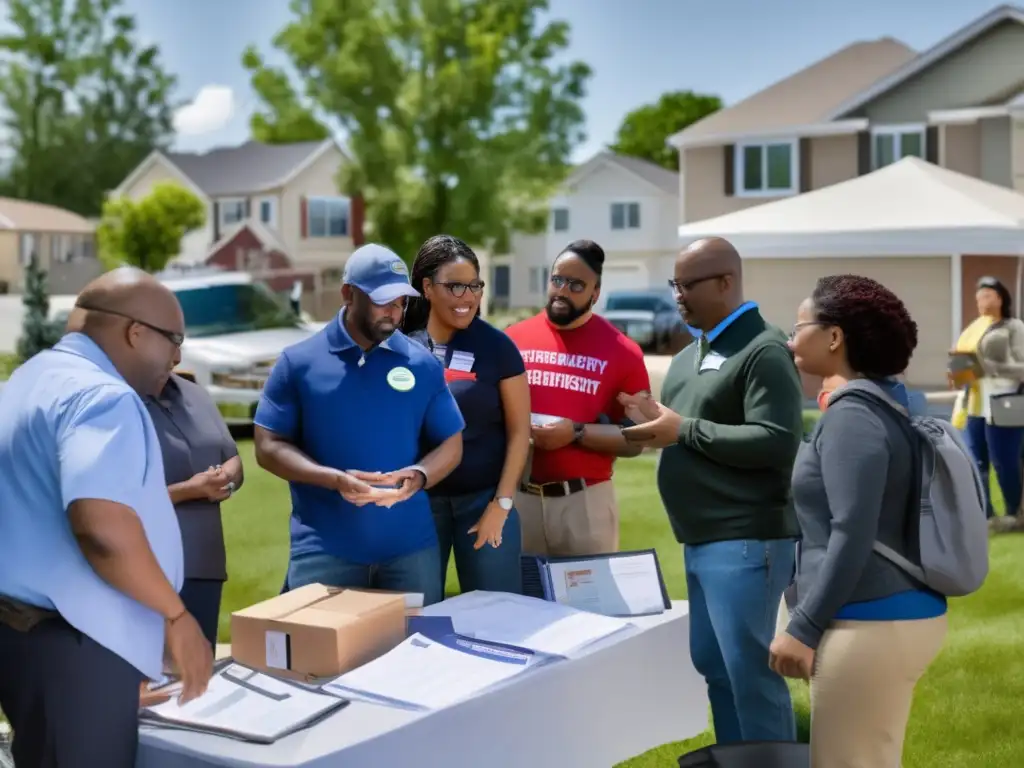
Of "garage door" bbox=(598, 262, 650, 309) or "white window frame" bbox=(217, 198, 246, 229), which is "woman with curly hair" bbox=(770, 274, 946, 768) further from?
"white window frame" bbox=(217, 198, 246, 229)

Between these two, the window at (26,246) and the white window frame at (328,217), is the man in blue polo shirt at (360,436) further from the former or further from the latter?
the window at (26,246)

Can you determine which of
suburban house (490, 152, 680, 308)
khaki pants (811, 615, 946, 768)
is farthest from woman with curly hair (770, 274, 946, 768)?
suburban house (490, 152, 680, 308)

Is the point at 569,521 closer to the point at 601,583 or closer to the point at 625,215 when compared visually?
the point at 601,583

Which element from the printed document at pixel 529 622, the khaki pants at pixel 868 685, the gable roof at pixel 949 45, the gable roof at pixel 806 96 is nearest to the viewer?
the khaki pants at pixel 868 685

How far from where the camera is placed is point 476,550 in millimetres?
4246

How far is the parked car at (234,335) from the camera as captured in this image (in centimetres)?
1463

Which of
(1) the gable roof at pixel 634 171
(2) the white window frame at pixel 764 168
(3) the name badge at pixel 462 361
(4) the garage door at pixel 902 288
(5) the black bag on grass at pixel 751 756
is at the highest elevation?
(1) the gable roof at pixel 634 171

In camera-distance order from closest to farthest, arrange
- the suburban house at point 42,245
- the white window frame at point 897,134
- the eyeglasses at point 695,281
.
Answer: the eyeglasses at point 695,281
the white window frame at point 897,134
the suburban house at point 42,245

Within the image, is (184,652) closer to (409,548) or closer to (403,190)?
(409,548)

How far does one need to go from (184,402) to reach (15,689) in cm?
169

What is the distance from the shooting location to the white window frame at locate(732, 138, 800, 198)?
27328 mm

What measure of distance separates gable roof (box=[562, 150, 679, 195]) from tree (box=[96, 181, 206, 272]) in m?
15.2

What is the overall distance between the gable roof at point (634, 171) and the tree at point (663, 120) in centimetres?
1564

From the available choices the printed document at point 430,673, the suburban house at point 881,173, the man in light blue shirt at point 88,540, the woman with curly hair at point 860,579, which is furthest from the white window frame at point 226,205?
the woman with curly hair at point 860,579
